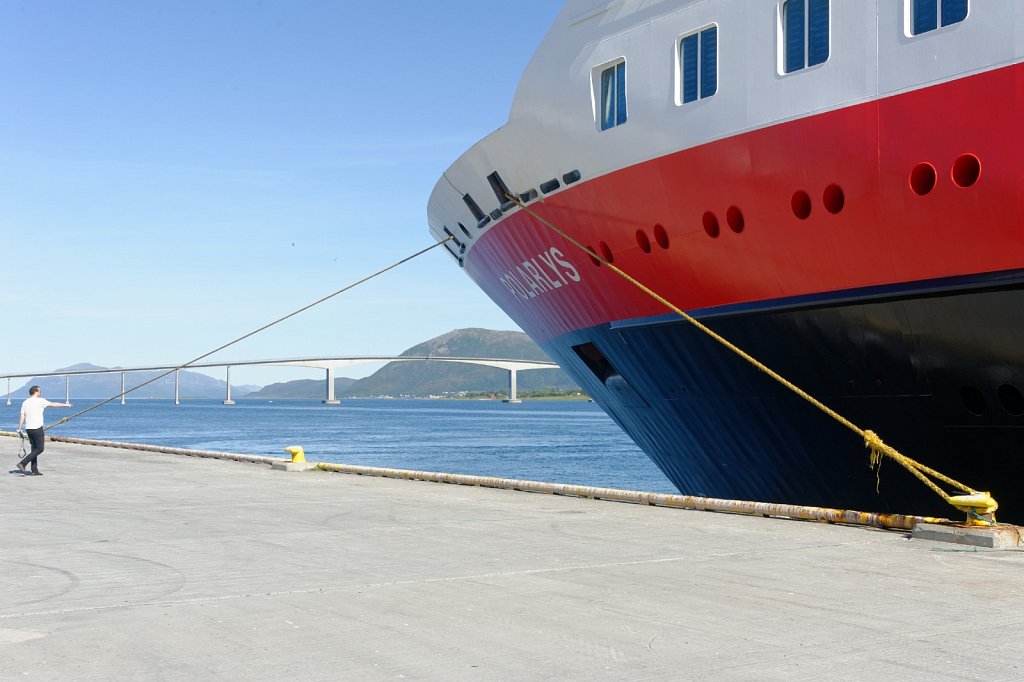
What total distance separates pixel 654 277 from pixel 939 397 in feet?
12.2

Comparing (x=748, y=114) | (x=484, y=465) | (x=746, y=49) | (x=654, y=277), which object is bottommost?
(x=484, y=465)

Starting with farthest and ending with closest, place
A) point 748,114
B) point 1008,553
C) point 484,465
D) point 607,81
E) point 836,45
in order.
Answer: point 484,465, point 607,81, point 748,114, point 836,45, point 1008,553

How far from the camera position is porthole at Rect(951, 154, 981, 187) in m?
9.88

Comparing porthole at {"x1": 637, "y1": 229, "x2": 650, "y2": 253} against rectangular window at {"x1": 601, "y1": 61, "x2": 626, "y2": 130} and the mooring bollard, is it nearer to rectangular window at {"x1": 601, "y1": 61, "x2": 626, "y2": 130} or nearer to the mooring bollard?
rectangular window at {"x1": 601, "y1": 61, "x2": 626, "y2": 130}

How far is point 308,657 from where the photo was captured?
533cm

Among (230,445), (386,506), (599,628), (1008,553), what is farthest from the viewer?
(230,445)

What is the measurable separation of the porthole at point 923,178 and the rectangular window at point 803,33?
1618 mm

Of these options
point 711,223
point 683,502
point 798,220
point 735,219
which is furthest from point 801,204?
point 683,502

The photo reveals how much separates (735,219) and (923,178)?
223cm

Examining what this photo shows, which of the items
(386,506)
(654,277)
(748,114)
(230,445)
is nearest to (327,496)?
(386,506)

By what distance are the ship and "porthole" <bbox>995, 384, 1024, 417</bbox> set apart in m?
0.02

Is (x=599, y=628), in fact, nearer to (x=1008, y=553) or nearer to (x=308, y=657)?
(x=308, y=657)

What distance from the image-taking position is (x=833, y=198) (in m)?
11.0

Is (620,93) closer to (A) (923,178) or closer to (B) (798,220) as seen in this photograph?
(B) (798,220)
